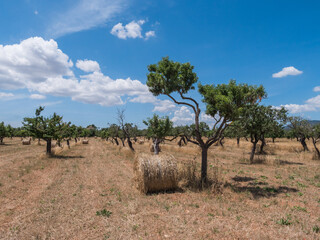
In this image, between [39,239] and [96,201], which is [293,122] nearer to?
[96,201]

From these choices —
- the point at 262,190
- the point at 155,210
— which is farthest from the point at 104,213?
the point at 262,190

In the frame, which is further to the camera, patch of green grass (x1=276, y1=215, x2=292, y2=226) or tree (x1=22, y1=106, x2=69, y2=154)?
tree (x1=22, y1=106, x2=69, y2=154)

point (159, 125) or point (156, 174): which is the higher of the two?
point (159, 125)

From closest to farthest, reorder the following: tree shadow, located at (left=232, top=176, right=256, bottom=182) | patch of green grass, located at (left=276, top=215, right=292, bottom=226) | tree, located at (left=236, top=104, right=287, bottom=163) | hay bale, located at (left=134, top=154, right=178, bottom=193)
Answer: patch of green grass, located at (left=276, top=215, right=292, bottom=226)
hay bale, located at (left=134, top=154, right=178, bottom=193)
tree shadow, located at (left=232, top=176, right=256, bottom=182)
tree, located at (left=236, top=104, right=287, bottom=163)

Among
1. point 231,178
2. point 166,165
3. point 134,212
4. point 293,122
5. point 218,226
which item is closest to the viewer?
point 218,226

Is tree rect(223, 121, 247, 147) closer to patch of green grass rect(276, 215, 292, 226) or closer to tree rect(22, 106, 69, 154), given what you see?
patch of green grass rect(276, 215, 292, 226)

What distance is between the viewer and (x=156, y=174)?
10.4 meters

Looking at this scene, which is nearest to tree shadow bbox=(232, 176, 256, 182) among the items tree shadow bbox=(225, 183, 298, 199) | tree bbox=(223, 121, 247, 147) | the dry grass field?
the dry grass field

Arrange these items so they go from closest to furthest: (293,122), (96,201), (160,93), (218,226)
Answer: (218,226)
(96,201)
(160,93)
(293,122)

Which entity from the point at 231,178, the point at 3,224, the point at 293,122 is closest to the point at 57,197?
the point at 3,224

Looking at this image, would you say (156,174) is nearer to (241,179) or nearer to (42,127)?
(241,179)

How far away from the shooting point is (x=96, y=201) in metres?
8.98

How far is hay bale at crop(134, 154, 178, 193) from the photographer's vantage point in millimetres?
10234

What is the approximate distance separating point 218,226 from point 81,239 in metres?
4.38
